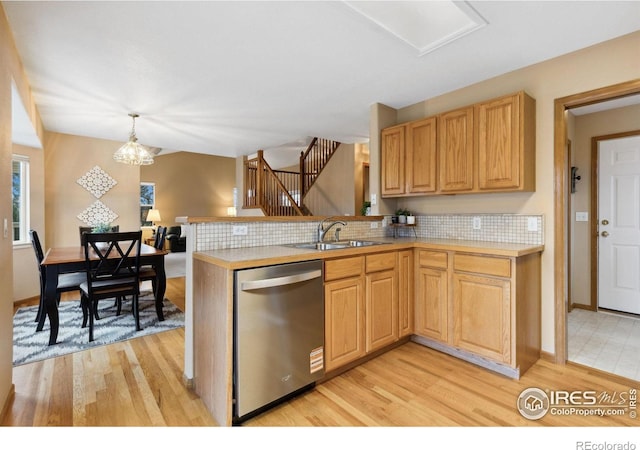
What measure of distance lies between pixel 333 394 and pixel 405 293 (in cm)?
108

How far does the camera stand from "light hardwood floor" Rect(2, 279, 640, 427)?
1768mm

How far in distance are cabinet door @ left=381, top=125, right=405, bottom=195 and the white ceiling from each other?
39 centimetres

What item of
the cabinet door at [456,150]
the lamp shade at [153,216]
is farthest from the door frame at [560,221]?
the lamp shade at [153,216]

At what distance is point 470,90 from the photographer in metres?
2.99

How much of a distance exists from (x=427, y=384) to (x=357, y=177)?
13.2 ft

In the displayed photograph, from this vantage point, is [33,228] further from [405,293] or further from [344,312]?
[405,293]

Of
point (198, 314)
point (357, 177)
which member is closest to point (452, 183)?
point (198, 314)

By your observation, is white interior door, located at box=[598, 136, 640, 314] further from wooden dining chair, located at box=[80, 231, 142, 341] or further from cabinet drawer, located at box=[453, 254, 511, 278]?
wooden dining chair, located at box=[80, 231, 142, 341]

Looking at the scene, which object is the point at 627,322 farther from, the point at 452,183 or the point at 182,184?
the point at 182,184

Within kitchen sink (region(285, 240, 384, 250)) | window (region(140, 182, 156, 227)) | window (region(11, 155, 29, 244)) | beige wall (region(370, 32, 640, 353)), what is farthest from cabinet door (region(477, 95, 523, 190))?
window (region(140, 182, 156, 227))

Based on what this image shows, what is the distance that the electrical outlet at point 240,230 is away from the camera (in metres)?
2.26

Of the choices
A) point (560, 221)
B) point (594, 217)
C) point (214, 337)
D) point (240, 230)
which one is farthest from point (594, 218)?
point (214, 337)

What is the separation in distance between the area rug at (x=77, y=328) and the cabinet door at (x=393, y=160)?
2.69 metres

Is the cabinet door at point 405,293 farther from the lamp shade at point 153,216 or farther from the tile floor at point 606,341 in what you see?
the lamp shade at point 153,216
